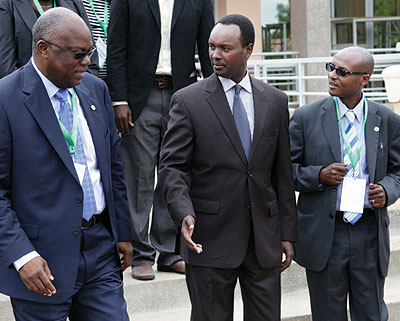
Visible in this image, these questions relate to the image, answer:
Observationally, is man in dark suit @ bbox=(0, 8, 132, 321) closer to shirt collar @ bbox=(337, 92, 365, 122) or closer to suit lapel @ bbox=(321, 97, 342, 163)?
suit lapel @ bbox=(321, 97, 342, 163)

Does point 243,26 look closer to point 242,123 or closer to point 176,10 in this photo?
point 242,123

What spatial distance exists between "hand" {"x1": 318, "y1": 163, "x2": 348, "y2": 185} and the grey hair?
1846 millimetres

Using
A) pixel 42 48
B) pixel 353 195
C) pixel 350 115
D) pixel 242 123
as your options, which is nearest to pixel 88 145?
pixel 42 48

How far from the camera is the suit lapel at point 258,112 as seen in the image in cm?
407

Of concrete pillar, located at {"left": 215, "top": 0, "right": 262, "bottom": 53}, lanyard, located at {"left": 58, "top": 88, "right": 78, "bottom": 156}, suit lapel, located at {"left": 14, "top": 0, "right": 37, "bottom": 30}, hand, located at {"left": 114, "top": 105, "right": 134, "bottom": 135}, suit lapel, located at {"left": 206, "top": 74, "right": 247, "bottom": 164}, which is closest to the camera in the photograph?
lanyard, located at {"left": 58, "top": 88, "right": 78, "bottom": 156}

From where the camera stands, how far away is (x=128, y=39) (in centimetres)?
552

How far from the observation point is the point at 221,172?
4.06m

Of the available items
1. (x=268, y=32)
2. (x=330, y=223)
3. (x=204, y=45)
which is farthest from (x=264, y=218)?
(x=268, y=32)

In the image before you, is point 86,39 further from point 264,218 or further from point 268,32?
point 268,32

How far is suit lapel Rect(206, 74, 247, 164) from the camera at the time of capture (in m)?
4.04

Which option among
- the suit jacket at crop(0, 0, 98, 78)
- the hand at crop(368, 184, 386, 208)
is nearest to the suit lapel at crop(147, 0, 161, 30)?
the suit jacket at crop(0, 0, 98, 78)

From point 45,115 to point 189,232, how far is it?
894 mm

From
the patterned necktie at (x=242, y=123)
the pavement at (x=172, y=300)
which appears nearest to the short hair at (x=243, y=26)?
the patterned necktie at (x=242, y=123)

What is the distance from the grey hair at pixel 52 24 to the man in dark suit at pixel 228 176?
0.86 meters
